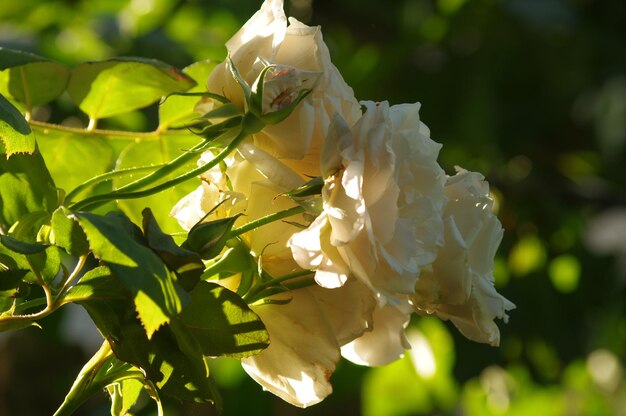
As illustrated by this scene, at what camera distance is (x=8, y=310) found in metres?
0.32

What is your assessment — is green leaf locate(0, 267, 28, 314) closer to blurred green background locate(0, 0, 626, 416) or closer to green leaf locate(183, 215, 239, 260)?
green leaf locate(183, 215, 239, 260)

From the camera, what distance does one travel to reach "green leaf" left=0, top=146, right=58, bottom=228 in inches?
14.4

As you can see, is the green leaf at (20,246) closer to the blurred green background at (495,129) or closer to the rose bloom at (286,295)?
the rose bloom at (286,295)

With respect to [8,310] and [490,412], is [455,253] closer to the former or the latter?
[8,310]

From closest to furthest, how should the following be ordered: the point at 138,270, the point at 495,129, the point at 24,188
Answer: the point at 138,270
the point at 24,188
the point at 495,129

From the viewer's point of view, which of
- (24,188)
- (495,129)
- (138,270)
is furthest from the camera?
(495,129)

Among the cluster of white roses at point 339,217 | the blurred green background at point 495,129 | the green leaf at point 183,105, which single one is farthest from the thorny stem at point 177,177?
the blurred green background at point 495,129

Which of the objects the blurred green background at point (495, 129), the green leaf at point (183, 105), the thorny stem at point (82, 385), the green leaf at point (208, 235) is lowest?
the blurred green background at point (495, 129)

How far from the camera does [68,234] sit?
1.01 feet

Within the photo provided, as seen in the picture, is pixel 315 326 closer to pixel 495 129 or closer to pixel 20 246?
pixel 20 246

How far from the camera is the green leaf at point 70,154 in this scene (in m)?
0.46

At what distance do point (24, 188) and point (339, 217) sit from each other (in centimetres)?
13

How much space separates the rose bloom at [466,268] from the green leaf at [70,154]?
18 centimetres

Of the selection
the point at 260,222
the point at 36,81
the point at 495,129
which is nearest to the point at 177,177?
the point at 260,222
